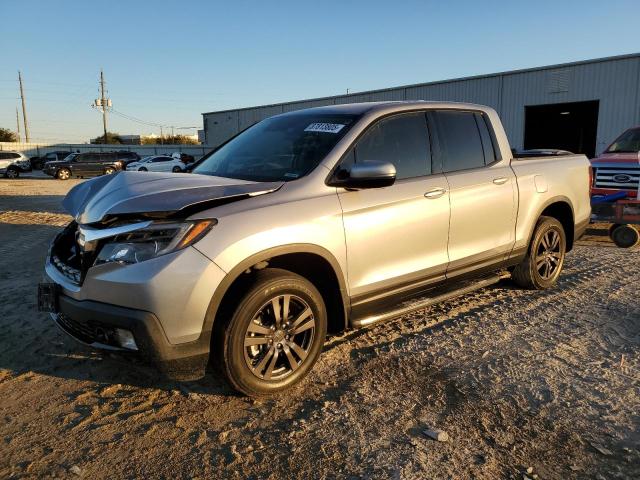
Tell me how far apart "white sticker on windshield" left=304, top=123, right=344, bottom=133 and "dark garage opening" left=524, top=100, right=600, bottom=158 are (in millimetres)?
23344

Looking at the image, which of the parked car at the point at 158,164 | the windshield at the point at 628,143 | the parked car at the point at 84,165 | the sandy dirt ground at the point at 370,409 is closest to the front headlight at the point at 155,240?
the sandy dirt ground at the point at 370,409

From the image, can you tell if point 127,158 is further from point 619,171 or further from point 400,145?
point 400,145

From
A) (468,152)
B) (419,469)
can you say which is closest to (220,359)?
(419,469)

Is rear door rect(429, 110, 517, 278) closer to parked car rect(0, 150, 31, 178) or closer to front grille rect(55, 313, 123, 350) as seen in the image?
front grille rect(55, 313, 123, 350)

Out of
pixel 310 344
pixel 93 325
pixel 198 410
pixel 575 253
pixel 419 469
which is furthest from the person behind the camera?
pixel 575 253

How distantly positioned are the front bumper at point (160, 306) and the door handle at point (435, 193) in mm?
1784

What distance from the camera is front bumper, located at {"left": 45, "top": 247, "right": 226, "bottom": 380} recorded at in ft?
8.35

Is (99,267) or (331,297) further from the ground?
(99,267)

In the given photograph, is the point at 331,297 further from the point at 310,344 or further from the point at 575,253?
the point at 575,253

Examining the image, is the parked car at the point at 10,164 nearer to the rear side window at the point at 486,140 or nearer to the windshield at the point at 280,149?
the windshield at the point at 280,149

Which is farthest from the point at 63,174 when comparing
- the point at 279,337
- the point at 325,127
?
the point at 279,337

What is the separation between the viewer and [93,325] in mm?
2709

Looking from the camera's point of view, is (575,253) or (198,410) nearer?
(198,410)

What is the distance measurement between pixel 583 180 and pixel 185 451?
487 centimetres
